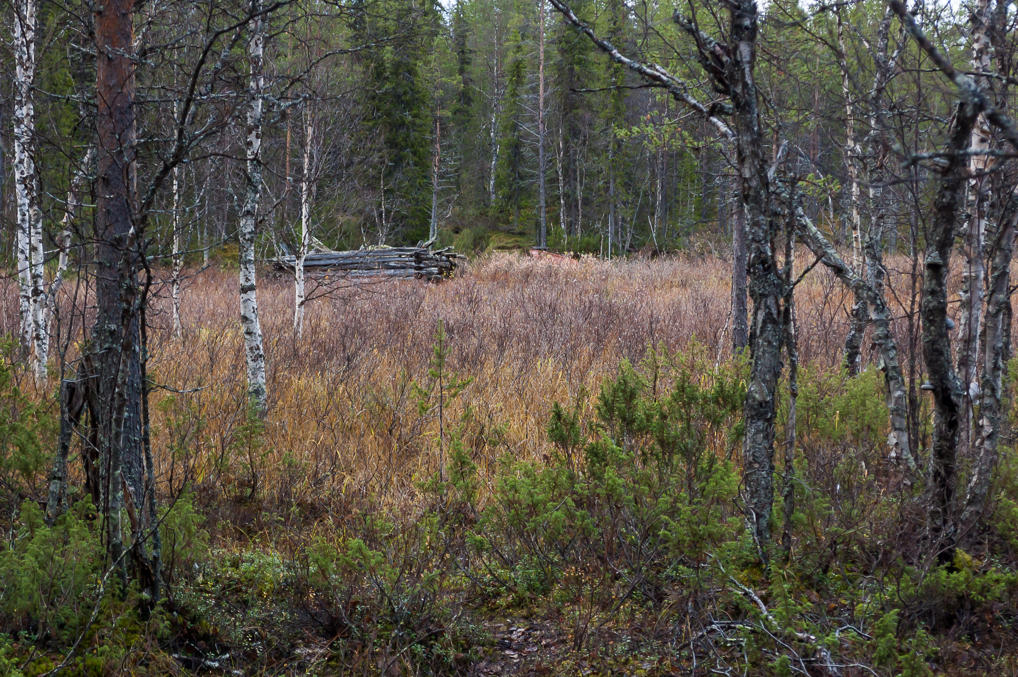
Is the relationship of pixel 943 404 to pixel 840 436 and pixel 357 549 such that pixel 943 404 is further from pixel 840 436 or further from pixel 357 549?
pixel 357 549

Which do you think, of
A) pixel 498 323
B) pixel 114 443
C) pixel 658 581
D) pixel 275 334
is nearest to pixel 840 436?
pixel 658 581

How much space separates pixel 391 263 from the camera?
18.2 metres

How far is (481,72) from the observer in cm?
4609

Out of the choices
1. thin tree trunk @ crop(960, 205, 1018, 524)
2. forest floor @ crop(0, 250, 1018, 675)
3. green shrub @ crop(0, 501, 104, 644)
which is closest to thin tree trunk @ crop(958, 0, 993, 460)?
thin tree trunk @ crop(960, 205, 1018, 524)

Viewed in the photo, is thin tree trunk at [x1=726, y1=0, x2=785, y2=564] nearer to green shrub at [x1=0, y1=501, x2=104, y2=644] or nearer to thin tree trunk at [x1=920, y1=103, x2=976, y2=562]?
thin tree trunk at [x1=920, y1=103, x2=976, y2=562]

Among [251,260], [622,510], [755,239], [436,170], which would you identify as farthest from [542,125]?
[755,239]

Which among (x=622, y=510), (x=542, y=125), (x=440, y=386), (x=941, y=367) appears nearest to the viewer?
(x=941, y=367)

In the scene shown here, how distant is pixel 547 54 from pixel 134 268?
37910mm

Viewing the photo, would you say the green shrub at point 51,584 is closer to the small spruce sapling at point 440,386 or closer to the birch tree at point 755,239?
the small spruce sapling at point 440,386

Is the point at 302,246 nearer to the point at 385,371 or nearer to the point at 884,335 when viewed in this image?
the point at 385,371

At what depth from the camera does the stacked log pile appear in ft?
58.6

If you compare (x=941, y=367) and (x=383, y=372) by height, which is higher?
(x=941, y=367)

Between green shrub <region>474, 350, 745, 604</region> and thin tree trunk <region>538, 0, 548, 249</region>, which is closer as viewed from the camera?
green shrub <region>474, 350, 745, 604</region>

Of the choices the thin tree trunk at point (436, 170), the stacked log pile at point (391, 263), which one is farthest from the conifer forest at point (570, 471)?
the thin tree trunk at point (436, 170)
